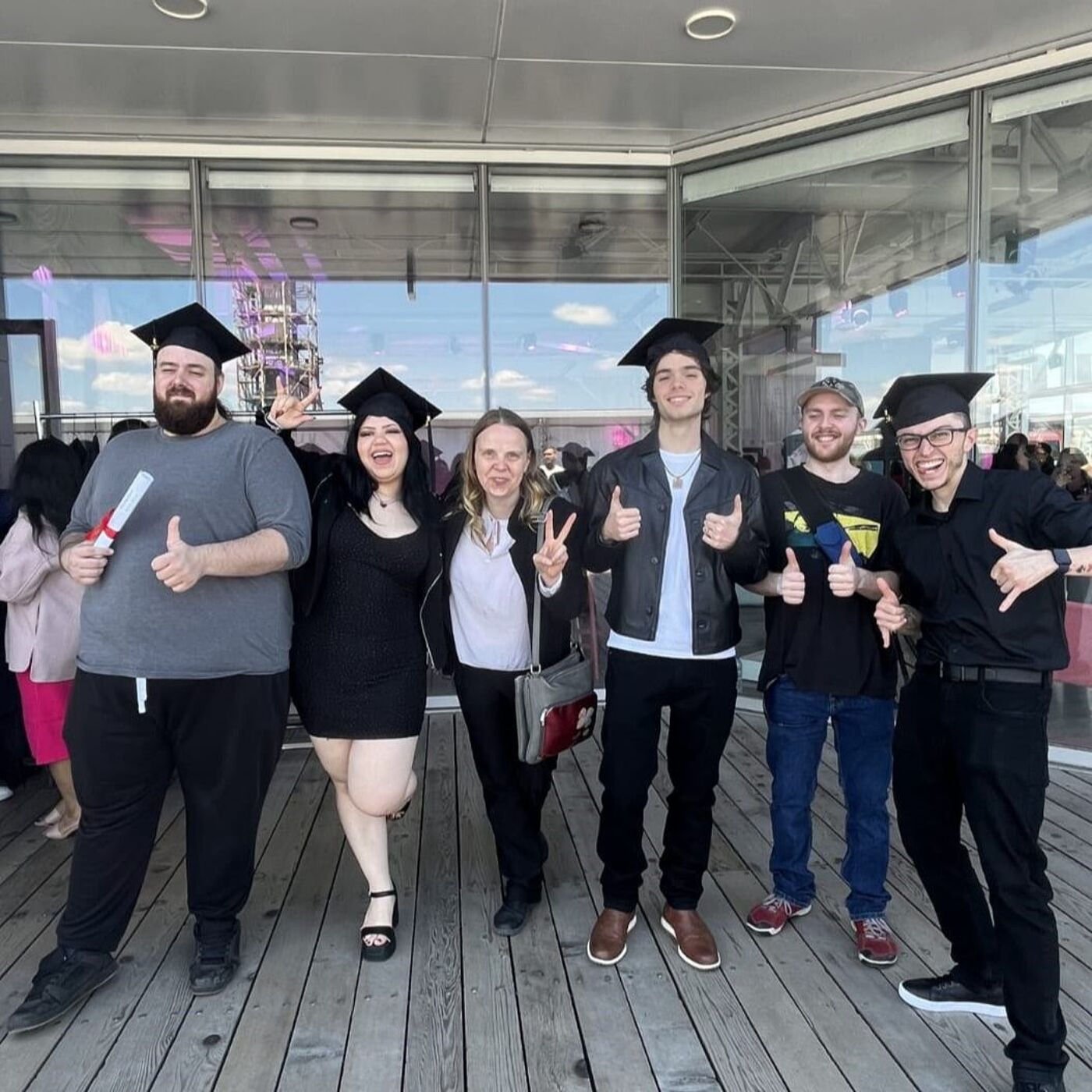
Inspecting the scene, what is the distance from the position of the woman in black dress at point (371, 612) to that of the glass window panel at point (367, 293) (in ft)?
9.75

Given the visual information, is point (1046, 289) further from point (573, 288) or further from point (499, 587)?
point (499, 587)

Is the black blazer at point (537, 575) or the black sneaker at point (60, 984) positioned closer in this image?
the black sneaker at point (60, 984)

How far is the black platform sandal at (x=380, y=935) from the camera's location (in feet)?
8.72

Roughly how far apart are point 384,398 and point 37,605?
6.28ft

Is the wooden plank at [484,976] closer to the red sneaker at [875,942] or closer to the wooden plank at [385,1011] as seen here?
the wooden plank at [385,1011]

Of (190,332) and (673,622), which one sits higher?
(190,332)

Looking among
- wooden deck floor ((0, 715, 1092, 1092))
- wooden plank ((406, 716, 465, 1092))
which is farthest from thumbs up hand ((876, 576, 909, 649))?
wooden plank ((406, 716, 465, 1092))

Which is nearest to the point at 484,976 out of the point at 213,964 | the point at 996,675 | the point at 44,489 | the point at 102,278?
the point at 213,964

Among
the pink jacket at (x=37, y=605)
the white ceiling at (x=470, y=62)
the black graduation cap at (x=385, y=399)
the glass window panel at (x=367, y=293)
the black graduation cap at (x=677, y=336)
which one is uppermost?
the white ceiling at (x=470, y=62)

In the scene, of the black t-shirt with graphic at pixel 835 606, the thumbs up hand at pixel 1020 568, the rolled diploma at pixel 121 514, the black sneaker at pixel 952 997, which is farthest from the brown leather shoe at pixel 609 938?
the rolled diploma at pixel 121 514

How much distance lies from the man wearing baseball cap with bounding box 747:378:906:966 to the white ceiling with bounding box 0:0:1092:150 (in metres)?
2.35

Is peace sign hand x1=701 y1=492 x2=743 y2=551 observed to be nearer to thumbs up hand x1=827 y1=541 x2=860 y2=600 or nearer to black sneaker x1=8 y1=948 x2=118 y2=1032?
thumbs up hand x1=827 y1=541 x2=860 y2=600

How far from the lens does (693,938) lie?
265cm

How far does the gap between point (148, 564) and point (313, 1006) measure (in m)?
1.32
